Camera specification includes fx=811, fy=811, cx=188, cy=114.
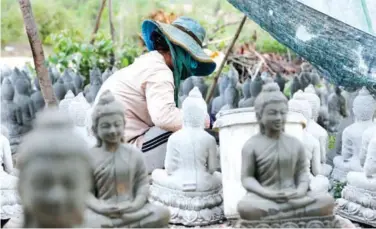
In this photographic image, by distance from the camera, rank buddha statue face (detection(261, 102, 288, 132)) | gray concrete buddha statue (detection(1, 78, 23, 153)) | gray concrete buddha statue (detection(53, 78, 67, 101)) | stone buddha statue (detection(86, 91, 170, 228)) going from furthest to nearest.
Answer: gray concrete buddha statue (detection(53, 78, 67, 101)) → gray concrete buddha statue (detection(1, 78, 23, 153)) → buddha statue face (detection(261, 102, 288, 132)) → stone buddha statue (detection(86, 91, 170, 228))

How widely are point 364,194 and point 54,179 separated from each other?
271cm

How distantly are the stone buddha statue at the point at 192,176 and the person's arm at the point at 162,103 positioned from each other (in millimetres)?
390

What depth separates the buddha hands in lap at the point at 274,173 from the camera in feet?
12.3

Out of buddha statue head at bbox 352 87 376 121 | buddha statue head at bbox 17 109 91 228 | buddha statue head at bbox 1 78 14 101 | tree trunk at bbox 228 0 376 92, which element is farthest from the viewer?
buddha statue head at bbox 1 78 14 101

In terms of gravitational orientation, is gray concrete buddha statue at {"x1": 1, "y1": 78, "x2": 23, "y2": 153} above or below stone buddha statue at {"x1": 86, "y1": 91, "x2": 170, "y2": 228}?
above

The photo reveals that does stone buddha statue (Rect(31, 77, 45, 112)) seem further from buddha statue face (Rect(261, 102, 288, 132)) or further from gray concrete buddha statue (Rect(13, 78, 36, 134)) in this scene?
buddha statue face (Rect(261, 102, 288, 132))

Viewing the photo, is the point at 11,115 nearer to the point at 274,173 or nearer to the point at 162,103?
the point at 162,103

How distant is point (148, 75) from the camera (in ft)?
17.3

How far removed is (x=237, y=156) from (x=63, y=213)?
2.13 metres

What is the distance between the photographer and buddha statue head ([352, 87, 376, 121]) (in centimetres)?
550

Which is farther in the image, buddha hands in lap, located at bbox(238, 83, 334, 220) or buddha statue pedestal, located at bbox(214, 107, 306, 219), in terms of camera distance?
buddha statue pedestal, located at bbox(214, 107, 306, 219)

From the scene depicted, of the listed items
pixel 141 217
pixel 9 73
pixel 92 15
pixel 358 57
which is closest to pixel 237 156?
pixel 141 217

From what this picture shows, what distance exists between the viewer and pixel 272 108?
12.2 ft

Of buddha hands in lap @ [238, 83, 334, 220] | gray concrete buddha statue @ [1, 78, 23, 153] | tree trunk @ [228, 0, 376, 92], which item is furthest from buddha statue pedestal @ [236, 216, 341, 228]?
gray concrete buddha statue @ [1, 78, 23, 153]
